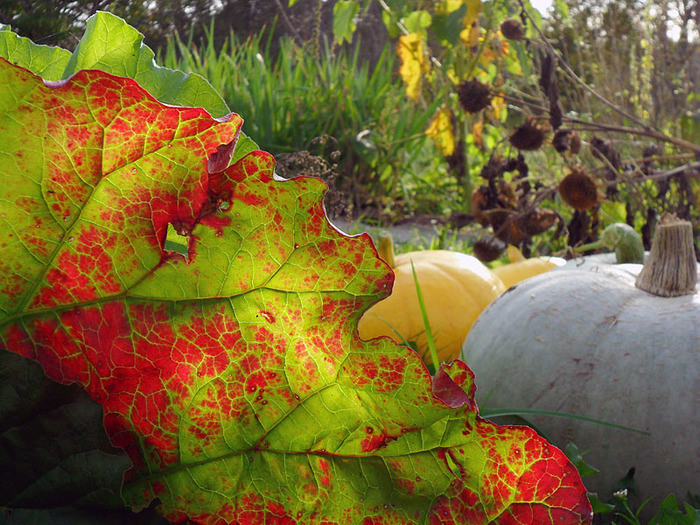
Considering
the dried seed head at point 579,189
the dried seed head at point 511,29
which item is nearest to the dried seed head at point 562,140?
the dried seed head at point 579,189

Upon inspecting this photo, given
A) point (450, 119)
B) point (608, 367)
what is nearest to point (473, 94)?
point (450, 119)

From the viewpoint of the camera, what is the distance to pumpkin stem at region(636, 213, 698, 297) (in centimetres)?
137

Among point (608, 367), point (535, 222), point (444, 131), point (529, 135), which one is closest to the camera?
point (608, 367)

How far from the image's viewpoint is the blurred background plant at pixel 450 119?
254cm

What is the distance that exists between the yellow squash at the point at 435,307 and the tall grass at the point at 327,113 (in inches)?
77.2

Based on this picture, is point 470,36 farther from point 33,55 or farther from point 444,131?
point 33,55

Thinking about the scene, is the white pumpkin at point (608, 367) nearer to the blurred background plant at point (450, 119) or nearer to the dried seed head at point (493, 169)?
the blurred background plant at point (450, 119)

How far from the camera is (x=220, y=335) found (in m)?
0.48

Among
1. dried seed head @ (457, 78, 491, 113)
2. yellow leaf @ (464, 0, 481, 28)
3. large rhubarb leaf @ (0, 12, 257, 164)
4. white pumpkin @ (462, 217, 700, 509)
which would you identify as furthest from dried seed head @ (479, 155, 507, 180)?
large rhubarb leaf @ (0, 12, 257, 164)

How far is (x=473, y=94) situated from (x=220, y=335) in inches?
94.3

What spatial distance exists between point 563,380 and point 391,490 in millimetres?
830

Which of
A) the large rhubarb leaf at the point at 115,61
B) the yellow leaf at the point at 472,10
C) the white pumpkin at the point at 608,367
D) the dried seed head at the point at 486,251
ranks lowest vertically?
the dried seed head at the point at 486,251

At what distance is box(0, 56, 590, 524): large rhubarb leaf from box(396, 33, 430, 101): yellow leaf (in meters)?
3.09

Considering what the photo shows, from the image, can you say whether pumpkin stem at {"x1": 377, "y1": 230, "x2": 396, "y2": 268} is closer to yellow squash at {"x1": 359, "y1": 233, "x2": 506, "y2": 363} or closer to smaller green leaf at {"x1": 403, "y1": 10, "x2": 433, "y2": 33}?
yellow squash at {"x1": 359, "y1": 233, "x2": 506, "y2": 363}
